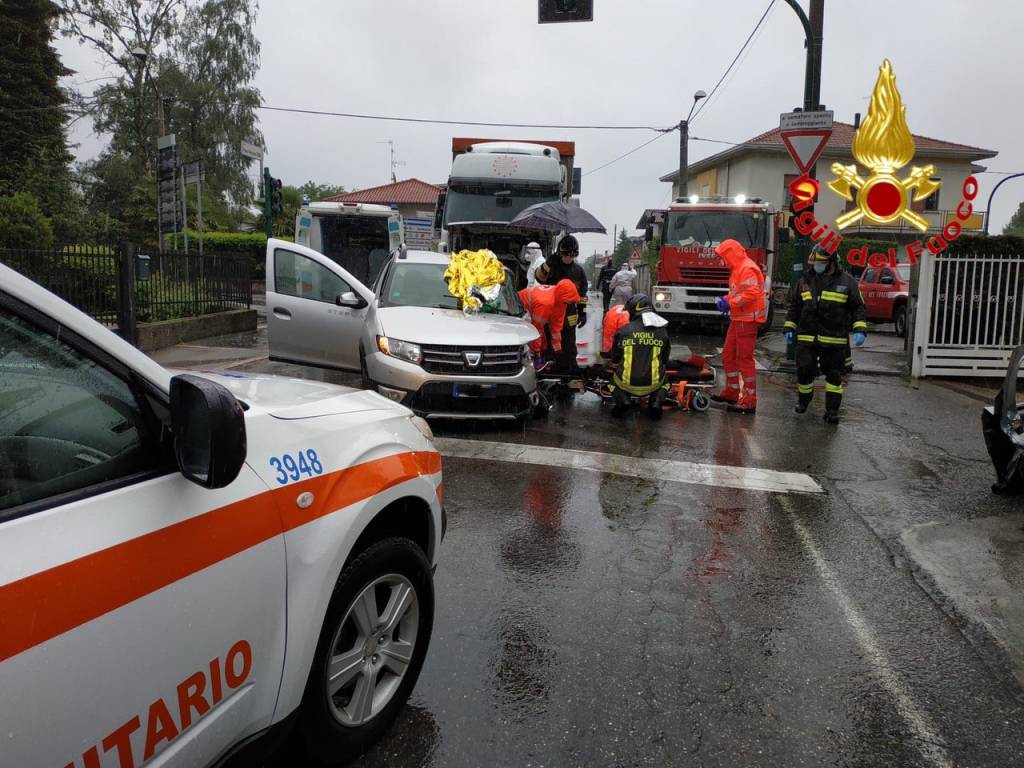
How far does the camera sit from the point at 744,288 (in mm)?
9031

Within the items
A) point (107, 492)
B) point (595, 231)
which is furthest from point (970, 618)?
point (595, 231)

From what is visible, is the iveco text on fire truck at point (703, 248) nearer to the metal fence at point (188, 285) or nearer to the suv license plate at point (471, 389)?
the metal fence at point (188, 285)

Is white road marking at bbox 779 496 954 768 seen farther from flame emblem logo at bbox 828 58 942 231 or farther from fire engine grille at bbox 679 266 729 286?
fire engine grille at bbox 679 266 729 286

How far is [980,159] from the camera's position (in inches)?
1554

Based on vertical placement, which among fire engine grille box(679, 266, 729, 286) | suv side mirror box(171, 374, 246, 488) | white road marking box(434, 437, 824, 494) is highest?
fire engine grille box(679, 266, 729, 286)

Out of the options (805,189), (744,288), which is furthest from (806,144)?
(744,288)

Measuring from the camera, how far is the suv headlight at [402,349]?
7492mm

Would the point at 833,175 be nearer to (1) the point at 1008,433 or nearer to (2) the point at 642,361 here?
(2) the point at 642,361

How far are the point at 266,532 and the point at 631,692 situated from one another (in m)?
1.79

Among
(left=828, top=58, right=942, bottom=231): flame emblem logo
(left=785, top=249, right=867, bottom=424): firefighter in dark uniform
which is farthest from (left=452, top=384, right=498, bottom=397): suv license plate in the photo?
(left=828, top=58, right=942, bottom=231): flame emblem logo

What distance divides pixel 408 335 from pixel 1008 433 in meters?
4.92

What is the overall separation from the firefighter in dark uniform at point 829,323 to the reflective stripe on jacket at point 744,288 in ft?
1.58

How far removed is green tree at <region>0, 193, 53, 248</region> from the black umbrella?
41.4 ft

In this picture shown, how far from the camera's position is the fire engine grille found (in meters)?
17.0
